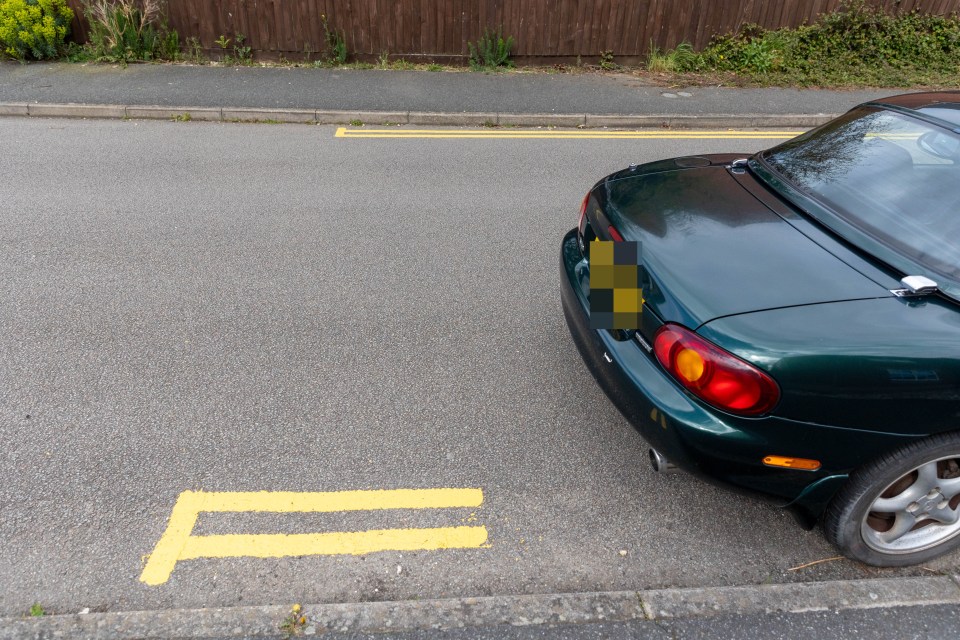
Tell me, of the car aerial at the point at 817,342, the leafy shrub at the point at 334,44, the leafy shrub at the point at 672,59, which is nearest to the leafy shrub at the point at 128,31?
the leafy shrub at the point at 334,44

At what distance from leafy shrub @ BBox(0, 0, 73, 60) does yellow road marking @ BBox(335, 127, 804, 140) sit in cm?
504

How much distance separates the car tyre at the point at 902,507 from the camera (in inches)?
84.8

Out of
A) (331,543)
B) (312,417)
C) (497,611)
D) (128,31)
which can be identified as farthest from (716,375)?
(128,31)

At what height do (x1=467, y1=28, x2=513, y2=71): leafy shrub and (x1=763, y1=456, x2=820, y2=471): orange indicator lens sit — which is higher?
(x1=467, y1=28, x2=513, y2=71): leafy shrub

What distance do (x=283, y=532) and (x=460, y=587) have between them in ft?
2.47

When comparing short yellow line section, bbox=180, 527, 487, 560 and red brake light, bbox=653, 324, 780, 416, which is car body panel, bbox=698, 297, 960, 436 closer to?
red brake light, bbox=653, 324, 780, 416

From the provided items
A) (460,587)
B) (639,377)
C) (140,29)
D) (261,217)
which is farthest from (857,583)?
(140,29)

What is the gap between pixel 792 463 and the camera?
215 cm

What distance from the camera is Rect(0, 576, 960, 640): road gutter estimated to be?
6.97 feet

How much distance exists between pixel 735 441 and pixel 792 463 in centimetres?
21

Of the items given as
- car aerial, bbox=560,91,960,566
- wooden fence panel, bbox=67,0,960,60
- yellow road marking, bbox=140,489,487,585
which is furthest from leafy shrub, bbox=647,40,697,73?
yellow road marking, bbox=140,489,487,585

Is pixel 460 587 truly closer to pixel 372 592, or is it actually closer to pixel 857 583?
pixel 372 592

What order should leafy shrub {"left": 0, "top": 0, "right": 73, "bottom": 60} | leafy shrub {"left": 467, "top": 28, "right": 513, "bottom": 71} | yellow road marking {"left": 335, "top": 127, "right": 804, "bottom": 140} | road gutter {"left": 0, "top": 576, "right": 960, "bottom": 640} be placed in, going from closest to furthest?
road gutter {"left": 0, "top": 576, "right": 960, "bottom": 640}
yellow road marking {"left": 335, "top": 127, "right": 804, "bottom": 140}
leafy shrub {"left": 0, "top": 0, "right": 73, "bottom": 60}
leafy shrub {"left": 467, "top": 28, "right": 513, "bottom": 71}

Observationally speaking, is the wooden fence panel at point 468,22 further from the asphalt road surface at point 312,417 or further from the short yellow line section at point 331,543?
the short yellow line section at point 331,543
